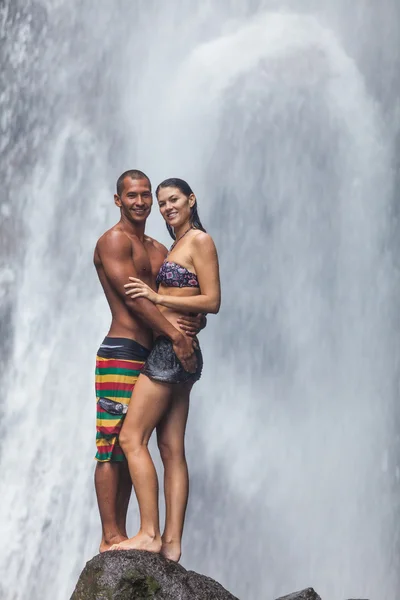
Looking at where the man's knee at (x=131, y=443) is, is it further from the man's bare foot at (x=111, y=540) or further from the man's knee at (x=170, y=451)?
the man's bare foot at (x=111, y=540)

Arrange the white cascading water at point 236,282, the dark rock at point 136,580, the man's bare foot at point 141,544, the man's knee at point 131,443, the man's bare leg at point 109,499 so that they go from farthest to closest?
the white cascading water at point 236,282 → the man's bare leg at point 109,499 → the man's knee at point 131,443 → the man's bare foot at point 141,544 → the dark rock at point 136,580

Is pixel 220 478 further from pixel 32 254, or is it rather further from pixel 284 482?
pixel 32 254

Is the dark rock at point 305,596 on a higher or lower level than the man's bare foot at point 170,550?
lower

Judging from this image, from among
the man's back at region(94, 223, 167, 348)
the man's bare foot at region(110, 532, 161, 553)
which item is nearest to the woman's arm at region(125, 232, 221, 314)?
the man's back at region(94, 223, 167, 348)

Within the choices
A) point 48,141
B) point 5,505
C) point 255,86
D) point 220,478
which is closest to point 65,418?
point 5,505

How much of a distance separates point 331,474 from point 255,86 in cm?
587

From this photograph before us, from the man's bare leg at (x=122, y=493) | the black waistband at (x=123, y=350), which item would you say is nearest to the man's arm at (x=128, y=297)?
the black waistband at (x=123, y=350)

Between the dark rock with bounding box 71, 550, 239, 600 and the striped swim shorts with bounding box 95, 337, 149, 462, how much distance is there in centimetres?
53

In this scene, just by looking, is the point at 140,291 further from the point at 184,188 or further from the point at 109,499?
the point at 109,499

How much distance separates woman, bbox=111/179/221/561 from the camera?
15.1 ft

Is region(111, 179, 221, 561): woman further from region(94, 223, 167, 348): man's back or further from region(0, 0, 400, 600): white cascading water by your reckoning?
region(0, 0, 400, 600): white cascading water

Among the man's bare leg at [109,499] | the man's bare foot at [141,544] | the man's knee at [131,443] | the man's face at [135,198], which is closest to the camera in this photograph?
the man's bare foot at [141,544]

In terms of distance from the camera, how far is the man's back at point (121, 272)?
4.80 m

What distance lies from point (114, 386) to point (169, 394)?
0.30 metres
